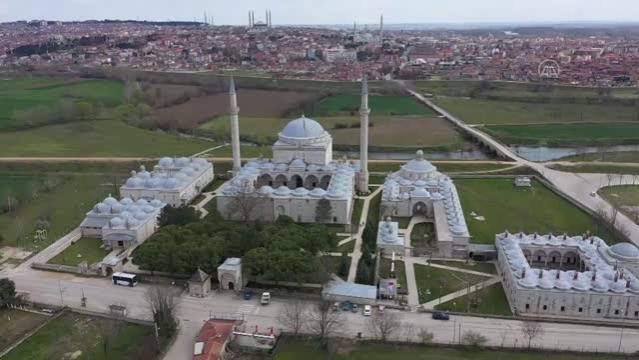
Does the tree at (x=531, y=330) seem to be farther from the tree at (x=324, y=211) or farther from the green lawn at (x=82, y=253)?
the green lawn at (x=82, y=253)

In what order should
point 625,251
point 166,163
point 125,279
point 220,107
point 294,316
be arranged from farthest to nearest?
point 220,107 < point 166,163 < point 125,279 < point 625,251 < point 294,316

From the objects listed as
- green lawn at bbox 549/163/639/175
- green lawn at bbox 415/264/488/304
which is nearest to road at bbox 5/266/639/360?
green lawn at bbox 415/264/488/304

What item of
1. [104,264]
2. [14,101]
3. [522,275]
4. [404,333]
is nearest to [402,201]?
[522,275]

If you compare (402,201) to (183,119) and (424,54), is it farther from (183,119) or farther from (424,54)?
(424,54)

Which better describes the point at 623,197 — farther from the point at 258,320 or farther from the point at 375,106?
the point at 375,106

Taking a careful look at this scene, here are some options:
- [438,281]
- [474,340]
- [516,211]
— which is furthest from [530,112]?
[474,340]

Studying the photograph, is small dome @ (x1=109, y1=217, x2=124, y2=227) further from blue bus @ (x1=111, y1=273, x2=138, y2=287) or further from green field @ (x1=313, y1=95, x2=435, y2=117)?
green field @ (x1=313, y1=95, x2=435, y2=117)

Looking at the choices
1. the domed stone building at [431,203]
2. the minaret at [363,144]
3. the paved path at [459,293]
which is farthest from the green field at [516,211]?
the minaret at [363,144]
